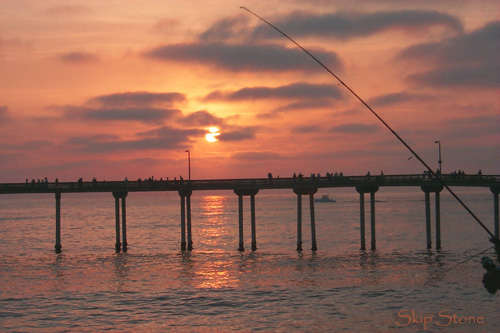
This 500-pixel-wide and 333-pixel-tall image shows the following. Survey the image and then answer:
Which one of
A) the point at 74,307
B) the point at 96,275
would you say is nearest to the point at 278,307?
the point at 74,307

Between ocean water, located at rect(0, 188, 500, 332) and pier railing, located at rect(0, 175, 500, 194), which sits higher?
pier railing, located at rect(0, 175, 500, 194)

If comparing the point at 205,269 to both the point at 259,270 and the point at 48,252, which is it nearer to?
the point at 259,270

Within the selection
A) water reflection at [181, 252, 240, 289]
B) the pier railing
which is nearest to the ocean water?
water reflection at [181, 252, 240, 289]

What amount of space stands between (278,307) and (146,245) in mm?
49735

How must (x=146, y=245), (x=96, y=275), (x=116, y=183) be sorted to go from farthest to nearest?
(x=146, y=245) < (x=116, y=183) < (x=96, y=275)

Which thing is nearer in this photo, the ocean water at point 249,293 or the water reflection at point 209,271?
the ocean water at point 249,293

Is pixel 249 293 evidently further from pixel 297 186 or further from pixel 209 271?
pixel 297 186

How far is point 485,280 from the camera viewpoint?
17.2 meters

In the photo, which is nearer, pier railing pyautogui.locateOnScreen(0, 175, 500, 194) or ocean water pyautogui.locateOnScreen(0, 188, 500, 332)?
ocean water pyautogui.locateOnScreen(0, 188, 500, 332)

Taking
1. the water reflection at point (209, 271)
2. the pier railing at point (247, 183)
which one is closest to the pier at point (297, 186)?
the pier railing at point (247, 183)

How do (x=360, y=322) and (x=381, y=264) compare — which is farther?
(x=381, y=264)

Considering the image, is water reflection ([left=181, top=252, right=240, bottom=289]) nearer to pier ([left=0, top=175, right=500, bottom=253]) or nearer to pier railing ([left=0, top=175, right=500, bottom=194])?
pier ([left=0, top=175, right=500, bottom=253])

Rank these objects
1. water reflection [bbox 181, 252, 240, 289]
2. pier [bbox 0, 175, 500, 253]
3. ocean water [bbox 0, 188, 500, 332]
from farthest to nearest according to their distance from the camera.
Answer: pier [bbox 0, 175, 500, 253], water reflection [bbox 181, 252, 240, 289], ocean water [bbox 0, 188, 500, 332]

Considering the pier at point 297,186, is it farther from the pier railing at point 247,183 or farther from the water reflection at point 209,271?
the water reflection at point 209,271
